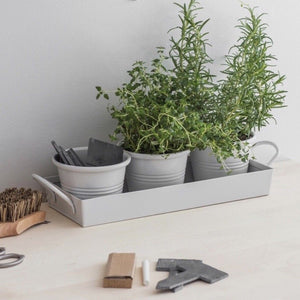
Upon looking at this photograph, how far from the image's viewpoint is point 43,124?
1.54m

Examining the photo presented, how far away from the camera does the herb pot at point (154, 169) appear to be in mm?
1452

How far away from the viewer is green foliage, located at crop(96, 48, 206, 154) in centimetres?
141

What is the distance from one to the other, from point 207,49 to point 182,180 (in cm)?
40

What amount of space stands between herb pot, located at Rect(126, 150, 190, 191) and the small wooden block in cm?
31

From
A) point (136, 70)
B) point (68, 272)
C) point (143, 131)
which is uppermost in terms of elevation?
point (136, 70)

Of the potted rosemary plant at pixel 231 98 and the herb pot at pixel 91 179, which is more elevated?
the potted rosemary plant at pixel 231 98

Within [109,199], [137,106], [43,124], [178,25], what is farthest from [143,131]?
[178,25]

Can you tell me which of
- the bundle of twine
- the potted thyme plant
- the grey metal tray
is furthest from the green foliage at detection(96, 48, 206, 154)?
the bundle of twine

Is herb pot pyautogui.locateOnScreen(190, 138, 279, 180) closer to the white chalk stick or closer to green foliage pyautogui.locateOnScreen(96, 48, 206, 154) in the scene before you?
green foliage pyautogui.locateOnScreen(96, 48, 206, 154)

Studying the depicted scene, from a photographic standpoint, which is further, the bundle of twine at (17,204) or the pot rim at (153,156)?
the pot rim at (153,156)

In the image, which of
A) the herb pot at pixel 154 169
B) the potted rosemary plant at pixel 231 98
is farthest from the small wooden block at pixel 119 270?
the potted rosemary plant at pixel 231 98

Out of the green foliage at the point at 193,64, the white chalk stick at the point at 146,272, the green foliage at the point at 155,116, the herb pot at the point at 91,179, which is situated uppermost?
the green foliage at the point at 193,64

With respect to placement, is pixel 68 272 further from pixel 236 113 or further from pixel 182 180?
pixel 236 113

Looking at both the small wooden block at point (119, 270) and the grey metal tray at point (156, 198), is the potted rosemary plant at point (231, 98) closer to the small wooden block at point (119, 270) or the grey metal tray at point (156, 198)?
the grey metal tray at point (156, 198)
